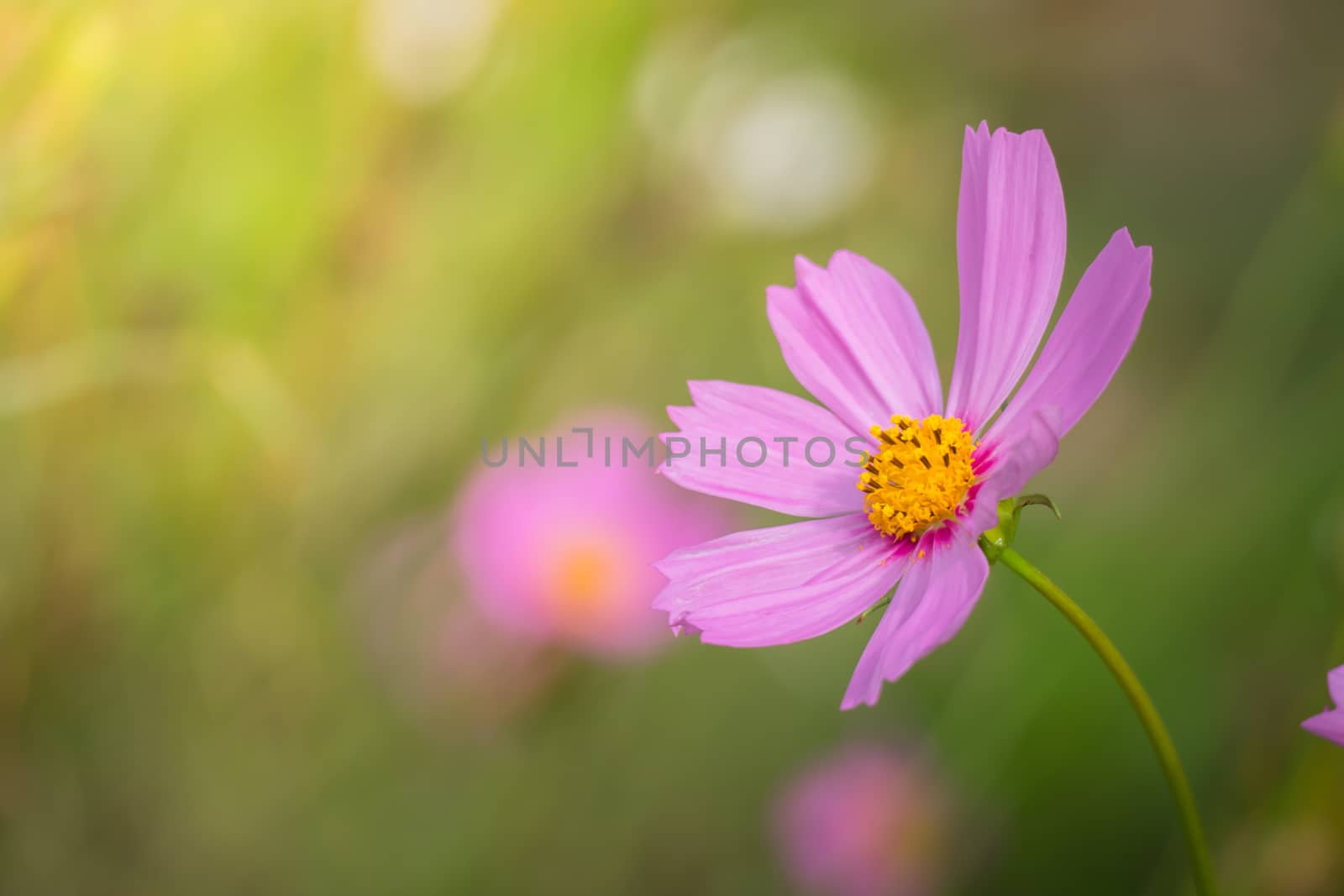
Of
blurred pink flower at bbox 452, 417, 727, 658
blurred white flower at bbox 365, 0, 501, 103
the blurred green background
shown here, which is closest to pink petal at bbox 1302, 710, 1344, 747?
the blurred green background

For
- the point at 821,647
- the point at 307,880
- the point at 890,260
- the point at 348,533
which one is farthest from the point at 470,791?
the point at 890,260

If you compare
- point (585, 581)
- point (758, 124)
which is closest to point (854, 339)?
point (585, 581)

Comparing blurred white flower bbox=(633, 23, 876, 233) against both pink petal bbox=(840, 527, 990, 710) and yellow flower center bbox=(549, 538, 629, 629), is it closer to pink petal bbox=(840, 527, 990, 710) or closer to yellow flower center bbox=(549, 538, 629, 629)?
yellow flower center bbox=(549, 538, 629, 629)

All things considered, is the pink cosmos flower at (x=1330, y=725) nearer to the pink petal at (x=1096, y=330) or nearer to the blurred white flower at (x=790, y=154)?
the pink petal at (x=1096, y=330)

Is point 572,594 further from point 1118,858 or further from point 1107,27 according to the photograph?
point 1107,27

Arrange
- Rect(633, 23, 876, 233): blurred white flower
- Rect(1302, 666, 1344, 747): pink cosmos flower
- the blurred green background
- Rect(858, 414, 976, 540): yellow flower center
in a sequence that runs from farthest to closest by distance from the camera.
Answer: Rect(633, 23, 876, 233): blurred white flower → the blurred green background → Rect(858, 414, 976, 540): yellow flower center → Rect(1302, 666, 1344, 747): pink cosmos flower

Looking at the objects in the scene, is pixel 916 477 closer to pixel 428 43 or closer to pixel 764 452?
pixel 764 452
